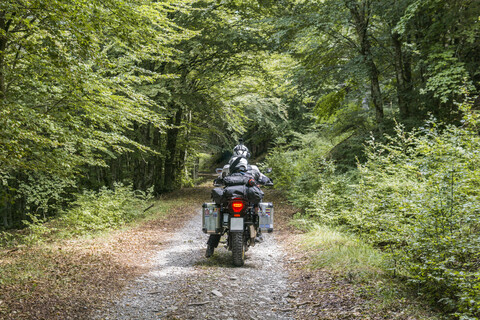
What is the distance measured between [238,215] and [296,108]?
25.2ft

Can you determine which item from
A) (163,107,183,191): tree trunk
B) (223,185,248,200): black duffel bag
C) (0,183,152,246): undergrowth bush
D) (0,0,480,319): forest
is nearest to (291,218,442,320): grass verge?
(0,0,480,319): forest

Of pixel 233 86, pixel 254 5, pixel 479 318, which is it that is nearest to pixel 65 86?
pixel 479 318

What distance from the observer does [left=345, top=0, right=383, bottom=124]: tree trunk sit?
10.2m

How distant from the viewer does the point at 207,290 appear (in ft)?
15.2

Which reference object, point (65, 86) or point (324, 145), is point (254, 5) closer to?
point (324, 145)

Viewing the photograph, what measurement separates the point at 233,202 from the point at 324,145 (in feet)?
45.4

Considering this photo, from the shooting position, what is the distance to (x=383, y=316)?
11.2ft

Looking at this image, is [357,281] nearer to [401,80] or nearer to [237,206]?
[237,206]

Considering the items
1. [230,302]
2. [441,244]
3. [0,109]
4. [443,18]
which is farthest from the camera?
[443,18]

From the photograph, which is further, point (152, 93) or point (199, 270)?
point (152, 93)

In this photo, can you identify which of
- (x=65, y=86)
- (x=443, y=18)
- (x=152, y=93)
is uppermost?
(x=443, y=18)

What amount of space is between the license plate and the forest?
7.59 ft

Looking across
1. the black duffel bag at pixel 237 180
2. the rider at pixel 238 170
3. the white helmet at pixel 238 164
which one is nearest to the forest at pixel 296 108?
the rider at pixel 238 170

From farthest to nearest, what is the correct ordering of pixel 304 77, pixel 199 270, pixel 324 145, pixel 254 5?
1. pixel 324 145
2. pixel 254 5
3. pixel 304 77
4. pixel 199 270
